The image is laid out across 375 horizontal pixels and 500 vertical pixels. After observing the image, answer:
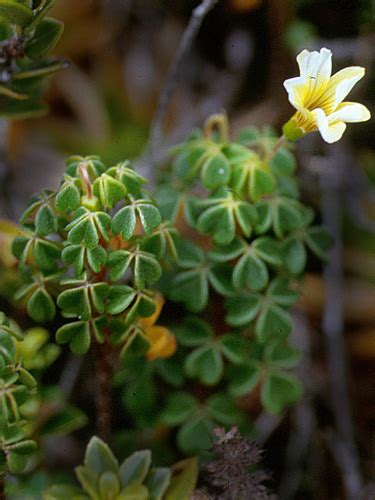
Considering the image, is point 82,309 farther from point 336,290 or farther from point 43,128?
point 43,128

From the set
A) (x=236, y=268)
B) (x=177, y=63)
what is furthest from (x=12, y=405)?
(x=177, y=63)

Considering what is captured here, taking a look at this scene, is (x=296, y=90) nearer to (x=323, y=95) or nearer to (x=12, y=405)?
(x=323, y=95)

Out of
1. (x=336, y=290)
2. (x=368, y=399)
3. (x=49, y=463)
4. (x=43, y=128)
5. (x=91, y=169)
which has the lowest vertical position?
(x=49, y=463)

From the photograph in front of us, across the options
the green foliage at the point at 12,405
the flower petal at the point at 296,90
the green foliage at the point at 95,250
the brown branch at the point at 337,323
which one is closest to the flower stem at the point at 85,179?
the green foliage at the point at 95,250

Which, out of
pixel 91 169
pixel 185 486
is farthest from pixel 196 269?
pixel 185 486

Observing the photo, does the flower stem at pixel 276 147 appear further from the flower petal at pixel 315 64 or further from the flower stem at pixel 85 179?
the flower stem at pixel 85 179
